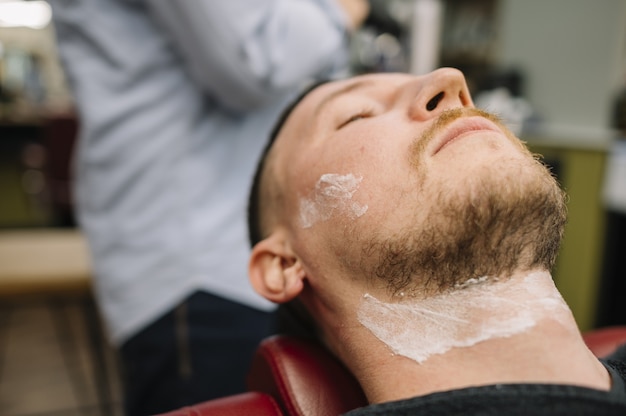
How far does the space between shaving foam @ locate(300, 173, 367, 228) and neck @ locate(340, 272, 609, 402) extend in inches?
6.3

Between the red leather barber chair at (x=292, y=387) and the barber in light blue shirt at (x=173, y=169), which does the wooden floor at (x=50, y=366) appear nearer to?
the barber in light blue shirt at (x=173, y=169)

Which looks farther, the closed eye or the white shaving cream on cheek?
the closed eye

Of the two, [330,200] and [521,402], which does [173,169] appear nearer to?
[330,200]

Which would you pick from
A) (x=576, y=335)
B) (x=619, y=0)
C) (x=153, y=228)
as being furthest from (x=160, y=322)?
(x=619, y=0)

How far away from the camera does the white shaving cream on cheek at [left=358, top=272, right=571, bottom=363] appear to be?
761mm

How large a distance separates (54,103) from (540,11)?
5560 mm

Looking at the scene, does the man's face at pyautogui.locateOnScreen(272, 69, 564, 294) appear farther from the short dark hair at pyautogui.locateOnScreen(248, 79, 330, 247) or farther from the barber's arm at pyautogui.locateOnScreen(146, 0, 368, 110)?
the barber's arm at pyautogui.locateOnScreen(146, 0, 368, 110)

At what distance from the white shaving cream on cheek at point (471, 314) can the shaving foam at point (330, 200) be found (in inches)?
6.9

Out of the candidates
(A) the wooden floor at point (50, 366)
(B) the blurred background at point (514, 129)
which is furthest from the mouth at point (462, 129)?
(A) the wooden floor at point (50, 366)

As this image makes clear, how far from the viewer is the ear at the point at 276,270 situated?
0.96 meters

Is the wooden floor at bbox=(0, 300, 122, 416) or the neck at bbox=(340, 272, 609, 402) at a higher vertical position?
the neck at bbox=(340, 272, 609, 402)

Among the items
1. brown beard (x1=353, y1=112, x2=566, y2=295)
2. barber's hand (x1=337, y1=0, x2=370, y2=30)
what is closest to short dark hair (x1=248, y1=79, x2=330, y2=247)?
barber's hand (x1=337, y1=0, x2=370, y2=30)

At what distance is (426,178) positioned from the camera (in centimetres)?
82

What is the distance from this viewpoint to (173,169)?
1.31m
